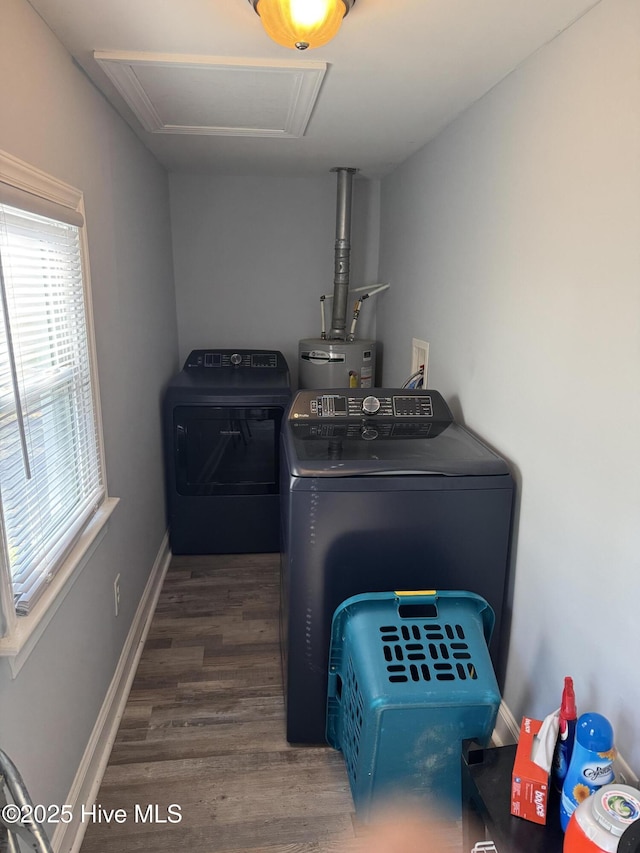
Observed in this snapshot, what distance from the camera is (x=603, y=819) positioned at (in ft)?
3.31

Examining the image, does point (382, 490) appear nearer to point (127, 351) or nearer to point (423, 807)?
point (423, 807)

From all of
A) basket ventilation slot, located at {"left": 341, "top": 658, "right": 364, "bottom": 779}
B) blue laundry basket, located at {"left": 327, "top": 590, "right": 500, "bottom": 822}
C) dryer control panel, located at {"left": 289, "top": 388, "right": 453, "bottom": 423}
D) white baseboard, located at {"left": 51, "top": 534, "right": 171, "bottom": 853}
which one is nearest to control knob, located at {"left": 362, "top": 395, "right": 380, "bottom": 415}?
dryer control panel, located at {"left": 289, "top": 388, "right": 453, "bottom": 423}

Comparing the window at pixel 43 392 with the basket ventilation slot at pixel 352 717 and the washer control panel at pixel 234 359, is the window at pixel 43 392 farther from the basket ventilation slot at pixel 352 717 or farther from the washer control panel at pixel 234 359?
the washer control panel at pixel 234 359

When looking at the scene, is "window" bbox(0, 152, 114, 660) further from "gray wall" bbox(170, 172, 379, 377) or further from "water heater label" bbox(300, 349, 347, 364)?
"gray wall" bbox(170, 172, 379, 377)

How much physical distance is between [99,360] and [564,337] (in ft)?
4.54

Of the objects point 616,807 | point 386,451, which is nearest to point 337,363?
point 386,451

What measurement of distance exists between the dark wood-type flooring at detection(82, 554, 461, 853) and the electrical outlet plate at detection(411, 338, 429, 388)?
1.30 metres

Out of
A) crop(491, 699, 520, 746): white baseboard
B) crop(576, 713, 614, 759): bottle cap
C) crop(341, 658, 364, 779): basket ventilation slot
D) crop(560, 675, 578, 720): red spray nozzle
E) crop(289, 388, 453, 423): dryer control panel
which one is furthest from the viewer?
crop(289, 388, 453, 423): dryer control panel

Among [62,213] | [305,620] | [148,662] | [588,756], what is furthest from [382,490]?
[148,662]

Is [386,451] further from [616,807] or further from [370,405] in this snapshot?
[616,807]

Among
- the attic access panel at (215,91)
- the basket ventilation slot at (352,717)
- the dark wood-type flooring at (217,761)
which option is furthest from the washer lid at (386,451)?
the attic access panel at (215,91)

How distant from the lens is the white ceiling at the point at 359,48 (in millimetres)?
1288

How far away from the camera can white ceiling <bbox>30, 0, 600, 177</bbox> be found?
4.23ft

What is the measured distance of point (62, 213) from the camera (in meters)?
1.47
